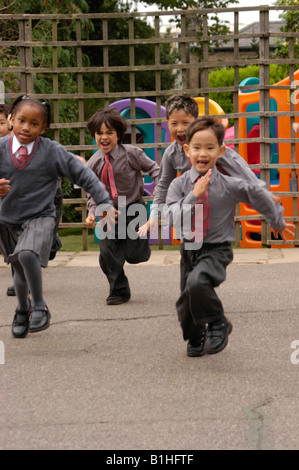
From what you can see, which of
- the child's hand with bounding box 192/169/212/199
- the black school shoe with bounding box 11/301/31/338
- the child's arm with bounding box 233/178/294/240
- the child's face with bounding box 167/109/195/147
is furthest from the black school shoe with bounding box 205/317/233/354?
the child's face with bounding box 167/109/195/147

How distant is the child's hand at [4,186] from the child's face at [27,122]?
0.26 meters

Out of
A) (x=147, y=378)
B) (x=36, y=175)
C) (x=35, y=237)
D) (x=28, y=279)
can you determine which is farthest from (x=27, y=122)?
(x=147, y=378)

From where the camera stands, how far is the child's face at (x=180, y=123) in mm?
5320

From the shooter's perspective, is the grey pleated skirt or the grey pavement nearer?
the grey pavement

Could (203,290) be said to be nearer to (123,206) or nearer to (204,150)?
(204,150)

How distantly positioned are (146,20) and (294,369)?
2177 centimetres

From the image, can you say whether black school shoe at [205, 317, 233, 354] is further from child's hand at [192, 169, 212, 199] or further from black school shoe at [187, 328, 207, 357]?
child's hand at [192, 169, 212, 199]

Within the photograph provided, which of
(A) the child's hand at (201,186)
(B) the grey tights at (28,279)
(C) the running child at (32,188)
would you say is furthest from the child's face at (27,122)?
(A) the child's hand at (201,186)

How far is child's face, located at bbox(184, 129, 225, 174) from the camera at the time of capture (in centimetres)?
438

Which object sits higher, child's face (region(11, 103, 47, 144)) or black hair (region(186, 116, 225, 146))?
child's face (region(11, 103, 47, 144))

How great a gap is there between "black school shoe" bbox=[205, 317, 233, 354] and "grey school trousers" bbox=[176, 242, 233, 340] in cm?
5

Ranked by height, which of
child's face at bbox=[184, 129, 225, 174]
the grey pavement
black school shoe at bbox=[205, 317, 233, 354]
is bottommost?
the grey pavement
